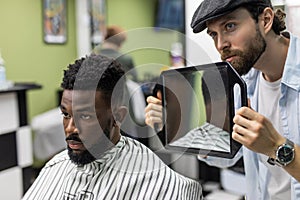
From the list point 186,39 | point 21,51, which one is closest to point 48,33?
point 21,51

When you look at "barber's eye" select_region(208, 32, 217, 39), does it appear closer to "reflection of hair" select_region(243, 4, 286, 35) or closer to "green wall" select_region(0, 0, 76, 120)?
"reflection of hair" select_region(243, 4, 286, 35)

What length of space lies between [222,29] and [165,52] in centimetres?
18

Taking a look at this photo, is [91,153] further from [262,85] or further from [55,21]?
[55,21]

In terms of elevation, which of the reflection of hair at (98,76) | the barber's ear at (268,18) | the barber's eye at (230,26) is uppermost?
the barber's ear at (268,18)

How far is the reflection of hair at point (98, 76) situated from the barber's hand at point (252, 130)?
0.33 metres

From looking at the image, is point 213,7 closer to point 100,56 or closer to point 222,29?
point 222,29

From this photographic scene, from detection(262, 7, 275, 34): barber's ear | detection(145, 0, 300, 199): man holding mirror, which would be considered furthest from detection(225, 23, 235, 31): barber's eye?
detection(262, 7, 275, 34): barber's ear

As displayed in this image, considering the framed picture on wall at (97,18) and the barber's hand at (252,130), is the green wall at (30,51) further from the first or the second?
the barber's hand at (252,130)

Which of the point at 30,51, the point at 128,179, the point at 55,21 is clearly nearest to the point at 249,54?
the point at 128,179

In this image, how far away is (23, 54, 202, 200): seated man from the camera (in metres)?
1.01

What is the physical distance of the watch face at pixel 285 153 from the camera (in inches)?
37.3

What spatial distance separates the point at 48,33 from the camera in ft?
12.9

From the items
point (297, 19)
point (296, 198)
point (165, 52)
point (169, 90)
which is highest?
point (297, 19)

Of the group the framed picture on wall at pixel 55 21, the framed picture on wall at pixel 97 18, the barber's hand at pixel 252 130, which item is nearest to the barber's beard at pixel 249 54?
the barber's hand at pixel 252 130
